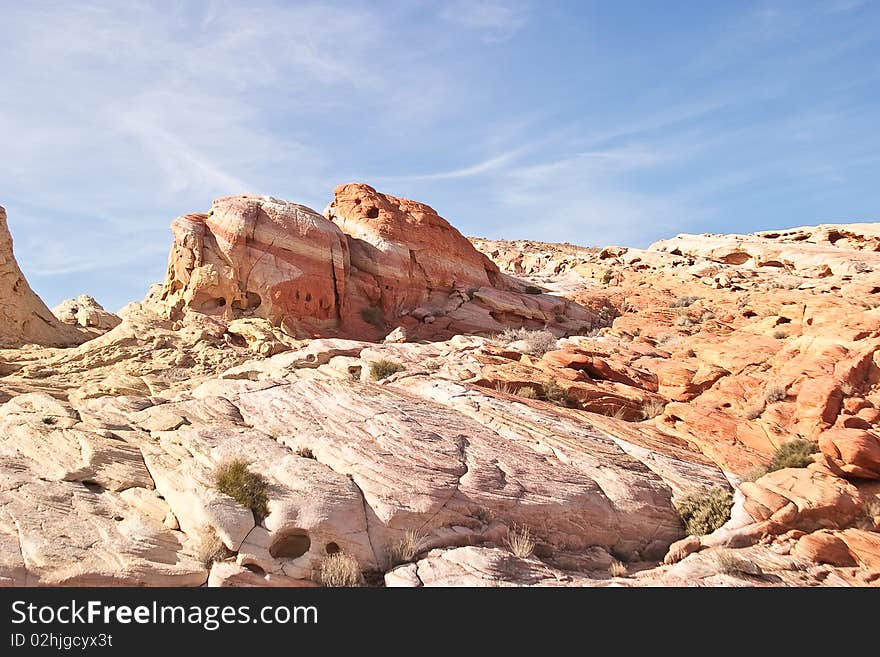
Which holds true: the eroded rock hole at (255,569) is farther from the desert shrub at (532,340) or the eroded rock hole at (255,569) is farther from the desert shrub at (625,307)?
the desert shrub at (625,307)

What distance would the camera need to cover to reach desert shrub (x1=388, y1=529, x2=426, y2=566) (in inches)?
359

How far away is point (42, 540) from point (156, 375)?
9.01 meters

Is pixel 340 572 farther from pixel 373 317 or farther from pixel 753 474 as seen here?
pixel 373 317

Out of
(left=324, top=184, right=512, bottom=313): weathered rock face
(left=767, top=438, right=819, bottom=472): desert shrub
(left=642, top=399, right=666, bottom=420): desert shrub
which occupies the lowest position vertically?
(left=767, top=438, right=819, bottom=472): desert shrub

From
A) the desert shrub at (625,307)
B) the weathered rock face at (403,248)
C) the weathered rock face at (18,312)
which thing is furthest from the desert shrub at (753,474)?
the weathered rock face at (18,312)

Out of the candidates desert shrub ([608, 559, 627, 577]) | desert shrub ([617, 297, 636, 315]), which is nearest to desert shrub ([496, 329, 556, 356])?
desert shrub ([617, 297, 636, 315])

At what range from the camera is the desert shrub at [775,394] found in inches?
552

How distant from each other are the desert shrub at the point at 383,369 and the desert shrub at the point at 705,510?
7.02 metres

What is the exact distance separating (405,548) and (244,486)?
2396 mm

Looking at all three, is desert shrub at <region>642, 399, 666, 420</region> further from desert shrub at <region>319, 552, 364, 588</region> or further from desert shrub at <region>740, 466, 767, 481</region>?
desert shrub at <region>319, 552, 364, 588</region>

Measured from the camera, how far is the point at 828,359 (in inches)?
577

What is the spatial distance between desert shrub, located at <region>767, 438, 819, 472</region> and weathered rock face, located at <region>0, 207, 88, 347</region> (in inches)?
744

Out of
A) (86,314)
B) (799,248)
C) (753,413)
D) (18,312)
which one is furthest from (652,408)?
(799,248)

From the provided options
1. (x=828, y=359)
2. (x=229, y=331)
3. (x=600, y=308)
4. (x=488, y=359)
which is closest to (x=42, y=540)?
(x=488, y=359)
